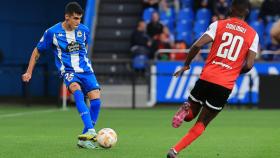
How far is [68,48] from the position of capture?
1214 centimetres

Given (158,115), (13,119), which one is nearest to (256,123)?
(158,115)

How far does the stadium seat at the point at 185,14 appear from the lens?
28.2 meters

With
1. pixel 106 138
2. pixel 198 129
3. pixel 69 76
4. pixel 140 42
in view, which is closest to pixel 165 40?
pixel 140 42

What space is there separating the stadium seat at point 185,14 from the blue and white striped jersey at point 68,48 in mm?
16131

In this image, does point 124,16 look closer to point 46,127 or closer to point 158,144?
point 46,127

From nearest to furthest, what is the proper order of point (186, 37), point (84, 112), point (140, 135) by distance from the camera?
point (84, 112) → point (140, 135) → point (186, 37)

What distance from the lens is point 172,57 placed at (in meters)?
26.6

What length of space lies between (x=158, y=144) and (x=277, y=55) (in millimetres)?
14498

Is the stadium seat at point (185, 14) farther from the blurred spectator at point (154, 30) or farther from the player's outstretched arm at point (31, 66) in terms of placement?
the player's outstretched arm at point (31, 66)

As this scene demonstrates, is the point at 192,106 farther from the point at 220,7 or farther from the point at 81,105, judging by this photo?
the point at 220,7

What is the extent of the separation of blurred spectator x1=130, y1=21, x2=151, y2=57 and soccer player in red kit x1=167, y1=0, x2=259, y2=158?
55.6 feet

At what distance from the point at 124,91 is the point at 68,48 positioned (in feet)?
45.9

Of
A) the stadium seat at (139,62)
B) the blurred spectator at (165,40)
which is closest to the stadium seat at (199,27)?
the blurred spectator at (165,40)

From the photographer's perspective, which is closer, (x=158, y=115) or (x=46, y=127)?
(x=46, y=127)
